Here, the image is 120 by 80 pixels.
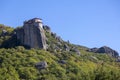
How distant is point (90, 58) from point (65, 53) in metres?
13.6

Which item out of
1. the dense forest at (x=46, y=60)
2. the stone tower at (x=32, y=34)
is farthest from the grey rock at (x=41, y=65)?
the stone tower at (x=32, y=34)

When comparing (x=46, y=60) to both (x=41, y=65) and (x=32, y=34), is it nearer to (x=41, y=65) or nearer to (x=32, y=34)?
(x=41, y=65)

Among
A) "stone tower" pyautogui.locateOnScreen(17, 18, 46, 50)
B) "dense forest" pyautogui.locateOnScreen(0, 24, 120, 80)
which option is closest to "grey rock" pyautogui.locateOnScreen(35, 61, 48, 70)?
"dense forest" pyautogui.locateOnScreen(0, 24, 120, 80)

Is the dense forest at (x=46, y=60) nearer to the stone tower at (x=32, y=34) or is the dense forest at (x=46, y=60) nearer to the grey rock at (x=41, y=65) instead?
the grey rock at (x=41, y=65)

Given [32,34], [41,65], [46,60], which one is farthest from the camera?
[32,34]

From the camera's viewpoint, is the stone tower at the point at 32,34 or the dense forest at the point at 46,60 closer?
the dense forest at the point at 46,60

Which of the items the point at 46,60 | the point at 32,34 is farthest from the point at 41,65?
the point at 32,34

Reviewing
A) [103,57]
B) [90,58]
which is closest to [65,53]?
[90,58]

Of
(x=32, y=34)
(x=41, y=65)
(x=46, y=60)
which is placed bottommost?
(x=41, y=65)

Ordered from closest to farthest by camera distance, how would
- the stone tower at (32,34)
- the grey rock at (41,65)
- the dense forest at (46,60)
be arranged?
the dense forest at (46,60) → the grey rock at (41,65) → the stone tower at (32,34)

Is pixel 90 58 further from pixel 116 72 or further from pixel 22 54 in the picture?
pixel 116 72

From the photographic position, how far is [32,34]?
177 m

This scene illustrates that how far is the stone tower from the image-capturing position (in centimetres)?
17412

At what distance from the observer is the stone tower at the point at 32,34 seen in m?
174
